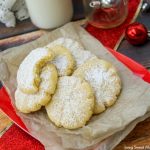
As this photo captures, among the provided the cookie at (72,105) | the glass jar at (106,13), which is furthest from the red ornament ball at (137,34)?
the cookie at (72,105)

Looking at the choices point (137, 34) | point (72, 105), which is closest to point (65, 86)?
point (72, 105)

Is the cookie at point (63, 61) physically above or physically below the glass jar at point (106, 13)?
above

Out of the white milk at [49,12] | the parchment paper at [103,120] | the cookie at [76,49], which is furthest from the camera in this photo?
the white milk at [49,12]

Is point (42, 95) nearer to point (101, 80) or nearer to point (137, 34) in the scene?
point (101, 80)

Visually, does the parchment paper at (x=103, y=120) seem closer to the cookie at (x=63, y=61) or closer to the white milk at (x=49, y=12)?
the cookie at (x=63, y=61)

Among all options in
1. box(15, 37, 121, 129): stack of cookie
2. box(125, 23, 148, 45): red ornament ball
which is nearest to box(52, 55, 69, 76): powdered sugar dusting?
box(15, 37, 121, 129): stack of cookie

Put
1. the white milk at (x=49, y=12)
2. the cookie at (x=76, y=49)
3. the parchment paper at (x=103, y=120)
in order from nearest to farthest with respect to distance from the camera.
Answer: the parchment paper at (x=103, y=120), the cookie at (x=76, y=49), the white milk at (x=49, y=12)

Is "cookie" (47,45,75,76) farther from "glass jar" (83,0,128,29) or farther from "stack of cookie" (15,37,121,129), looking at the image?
"glass jar" (83,0,128,29)
